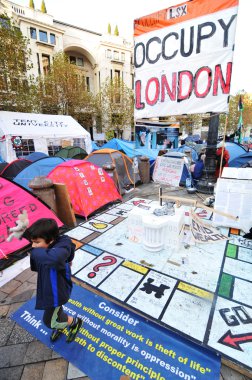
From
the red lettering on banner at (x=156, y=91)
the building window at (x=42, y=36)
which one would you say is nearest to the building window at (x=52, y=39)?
the building window at (x=42, y=36)

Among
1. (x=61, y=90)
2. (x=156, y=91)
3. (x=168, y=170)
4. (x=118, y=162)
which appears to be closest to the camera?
(x=156, y=91)

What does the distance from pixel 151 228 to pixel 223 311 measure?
140 centimetres

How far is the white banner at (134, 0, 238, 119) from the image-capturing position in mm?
4145

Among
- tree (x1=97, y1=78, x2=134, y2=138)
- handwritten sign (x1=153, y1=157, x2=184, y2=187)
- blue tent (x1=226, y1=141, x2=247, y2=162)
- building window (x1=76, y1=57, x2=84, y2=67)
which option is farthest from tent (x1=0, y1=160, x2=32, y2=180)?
building window (x1=76, y1=57, x2=84, y2=67)

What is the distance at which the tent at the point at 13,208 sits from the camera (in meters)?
3.18

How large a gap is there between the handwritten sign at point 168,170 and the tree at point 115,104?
52.6 ft

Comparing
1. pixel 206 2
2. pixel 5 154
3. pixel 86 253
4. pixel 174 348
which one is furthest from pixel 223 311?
pixel 5 154

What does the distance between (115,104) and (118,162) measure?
56.9ft

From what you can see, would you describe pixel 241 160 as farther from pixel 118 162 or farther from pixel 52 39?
pixel 52 39

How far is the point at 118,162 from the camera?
7.01 m

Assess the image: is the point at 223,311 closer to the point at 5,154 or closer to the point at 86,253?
the point at 86,253

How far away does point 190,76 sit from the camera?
4.59 meters

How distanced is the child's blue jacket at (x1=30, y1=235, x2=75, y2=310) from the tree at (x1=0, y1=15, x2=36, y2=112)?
543 inches

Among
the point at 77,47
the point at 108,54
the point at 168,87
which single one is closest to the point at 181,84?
the point at 168,87
